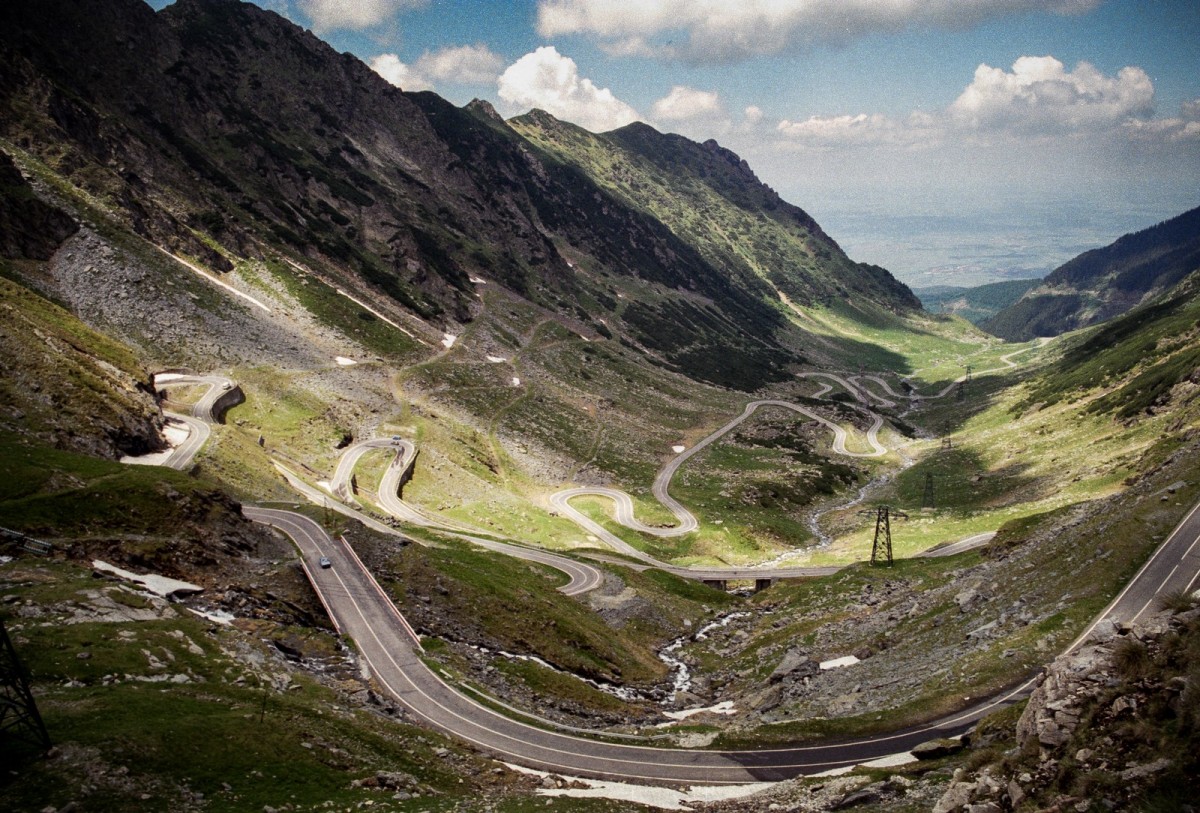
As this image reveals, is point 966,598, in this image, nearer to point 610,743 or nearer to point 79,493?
point 610,743

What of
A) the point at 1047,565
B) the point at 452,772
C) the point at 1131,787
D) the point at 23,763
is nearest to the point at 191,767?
the point at 23,763

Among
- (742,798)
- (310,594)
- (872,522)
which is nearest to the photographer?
(742,798)

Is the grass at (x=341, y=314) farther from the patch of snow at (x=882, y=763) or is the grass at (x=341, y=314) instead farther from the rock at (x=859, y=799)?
the rock at (x=859, y=799)

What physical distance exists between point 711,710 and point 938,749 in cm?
2334

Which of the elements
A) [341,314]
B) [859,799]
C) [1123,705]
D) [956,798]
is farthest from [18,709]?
[341,314]

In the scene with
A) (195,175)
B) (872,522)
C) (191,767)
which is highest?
(195,175)

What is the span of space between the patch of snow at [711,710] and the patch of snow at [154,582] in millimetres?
36316

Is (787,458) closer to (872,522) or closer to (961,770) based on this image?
(872,522)

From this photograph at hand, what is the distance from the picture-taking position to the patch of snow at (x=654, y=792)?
34.8 meters

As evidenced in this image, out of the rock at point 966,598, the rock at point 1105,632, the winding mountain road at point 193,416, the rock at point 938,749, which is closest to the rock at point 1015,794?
the rock at point 1105,632

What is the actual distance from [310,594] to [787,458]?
135680 millimetres

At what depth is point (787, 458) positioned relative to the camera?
16850 centimetres

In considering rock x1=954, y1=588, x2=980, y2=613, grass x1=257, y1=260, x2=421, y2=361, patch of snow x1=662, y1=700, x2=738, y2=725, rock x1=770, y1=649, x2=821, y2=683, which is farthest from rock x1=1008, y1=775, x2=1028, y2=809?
grass x1=257, y1=260, x2=421, y2=361

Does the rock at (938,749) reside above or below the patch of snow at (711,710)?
above
